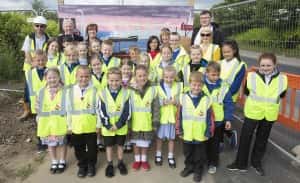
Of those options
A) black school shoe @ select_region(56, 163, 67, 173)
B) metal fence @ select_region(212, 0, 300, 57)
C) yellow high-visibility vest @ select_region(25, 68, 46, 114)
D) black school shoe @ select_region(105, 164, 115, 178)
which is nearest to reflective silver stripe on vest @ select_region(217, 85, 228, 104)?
black school shoe @ select_region(105, 164, 115, 178)

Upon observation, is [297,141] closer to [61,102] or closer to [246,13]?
[61,102]

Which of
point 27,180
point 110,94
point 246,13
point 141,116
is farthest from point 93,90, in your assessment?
point 246,13

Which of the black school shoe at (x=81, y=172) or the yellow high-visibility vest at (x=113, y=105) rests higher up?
the yellow high-visibility vest at (x=113, y=105)

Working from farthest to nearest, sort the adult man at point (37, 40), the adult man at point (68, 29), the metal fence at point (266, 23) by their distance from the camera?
the metal fence at point (266, 23)
the adult man at point (37, 40)
the adult man at point (68, 29)

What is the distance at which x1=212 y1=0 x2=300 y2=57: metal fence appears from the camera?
486 inches

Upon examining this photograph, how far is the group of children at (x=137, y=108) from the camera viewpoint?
446cm

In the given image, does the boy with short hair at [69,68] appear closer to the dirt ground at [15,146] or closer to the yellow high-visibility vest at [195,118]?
the dirt ground at [15,146]

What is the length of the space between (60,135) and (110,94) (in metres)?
0.87

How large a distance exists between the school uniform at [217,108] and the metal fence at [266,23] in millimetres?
8042

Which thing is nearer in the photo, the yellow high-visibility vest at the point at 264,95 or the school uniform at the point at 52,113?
the yellow high-visibility vest at the point at 264,95

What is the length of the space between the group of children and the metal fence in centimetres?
804

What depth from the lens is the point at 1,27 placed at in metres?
9.52

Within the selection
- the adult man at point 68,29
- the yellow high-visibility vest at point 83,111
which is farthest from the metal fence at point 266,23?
the yellow high-visibility vest at point 83,111

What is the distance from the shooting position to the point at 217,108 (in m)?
4.65
